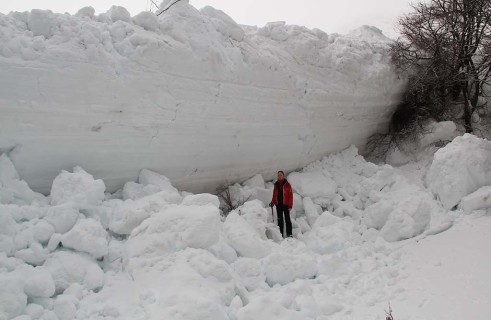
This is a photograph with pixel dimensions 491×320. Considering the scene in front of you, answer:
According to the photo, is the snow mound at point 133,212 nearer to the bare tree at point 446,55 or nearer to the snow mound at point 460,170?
the snow mound at point 460,170

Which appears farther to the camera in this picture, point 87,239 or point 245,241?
point 245,241

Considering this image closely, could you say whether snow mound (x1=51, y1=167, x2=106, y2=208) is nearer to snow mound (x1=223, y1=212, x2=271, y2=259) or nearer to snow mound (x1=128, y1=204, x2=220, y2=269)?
snow mound (x1=128, y1=204, x2=220, y2=269)

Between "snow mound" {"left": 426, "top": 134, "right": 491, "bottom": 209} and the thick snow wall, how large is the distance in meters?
2.65

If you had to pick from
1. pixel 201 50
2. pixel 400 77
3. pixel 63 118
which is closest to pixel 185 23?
pixel 201 50

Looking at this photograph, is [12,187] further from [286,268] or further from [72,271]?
[286,268]

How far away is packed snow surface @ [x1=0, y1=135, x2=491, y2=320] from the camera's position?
4.17 metres

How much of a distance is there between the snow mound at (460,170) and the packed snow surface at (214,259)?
0.15 m

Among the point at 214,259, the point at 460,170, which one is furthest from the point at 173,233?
the point at 460,170

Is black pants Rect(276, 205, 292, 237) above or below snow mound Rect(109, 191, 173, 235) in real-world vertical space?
below

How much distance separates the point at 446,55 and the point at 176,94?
23.2ft

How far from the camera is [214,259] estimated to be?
188 inches

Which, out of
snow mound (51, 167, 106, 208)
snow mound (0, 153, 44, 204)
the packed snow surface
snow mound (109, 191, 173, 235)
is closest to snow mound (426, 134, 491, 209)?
the packed snow surface

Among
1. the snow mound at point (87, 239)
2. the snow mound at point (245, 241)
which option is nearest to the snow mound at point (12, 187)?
the snow mound at point (87, 239)

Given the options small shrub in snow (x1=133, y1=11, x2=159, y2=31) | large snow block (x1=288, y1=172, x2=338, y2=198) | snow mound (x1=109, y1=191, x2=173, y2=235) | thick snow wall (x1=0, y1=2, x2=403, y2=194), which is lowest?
large snow block (x1=288, y1=172, x2=338, y2=198)
